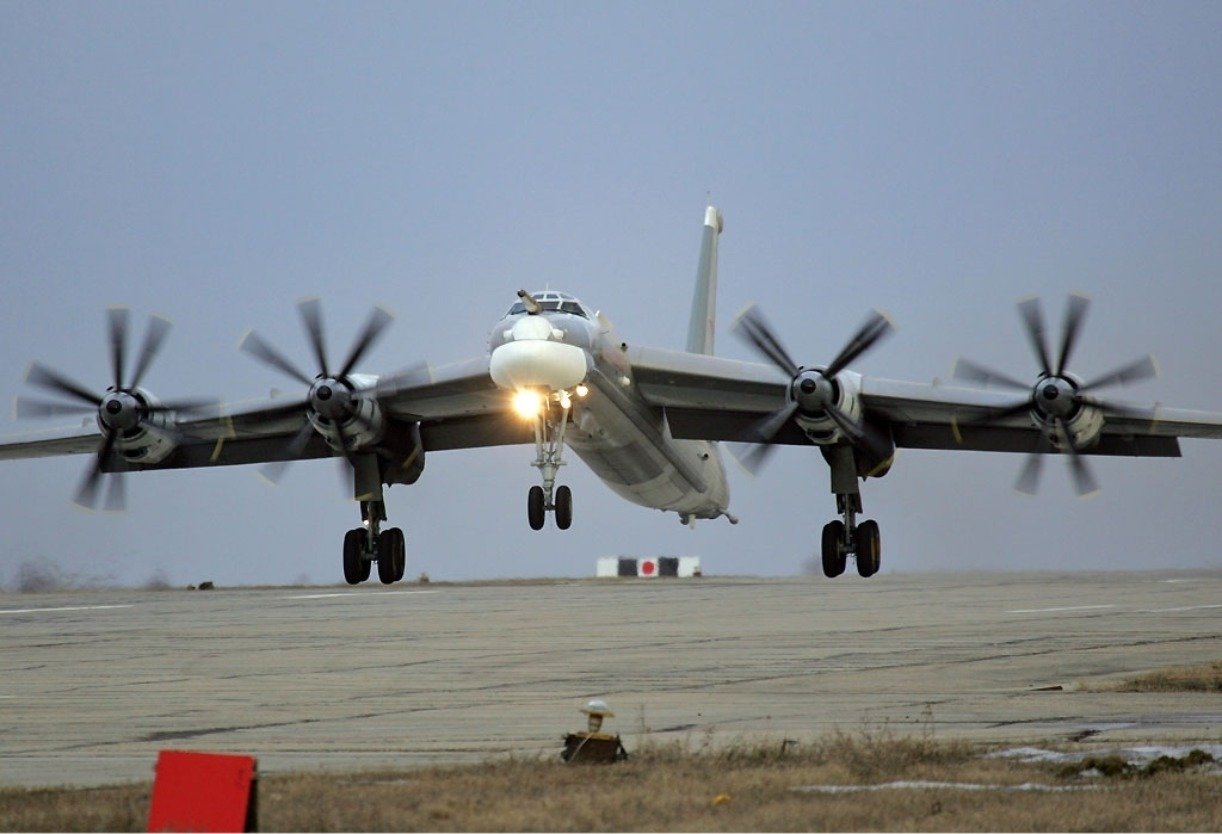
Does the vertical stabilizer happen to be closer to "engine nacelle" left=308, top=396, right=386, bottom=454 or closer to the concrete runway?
the concrete runway

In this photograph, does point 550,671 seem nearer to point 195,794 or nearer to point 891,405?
point 891,405

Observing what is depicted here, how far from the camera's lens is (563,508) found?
2803cm

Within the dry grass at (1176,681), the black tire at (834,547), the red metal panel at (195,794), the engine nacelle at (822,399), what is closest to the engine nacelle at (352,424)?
the engine nacelle at (822,399)

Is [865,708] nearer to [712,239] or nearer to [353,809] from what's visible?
[353,809]

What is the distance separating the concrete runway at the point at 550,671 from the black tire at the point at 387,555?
5.86ft

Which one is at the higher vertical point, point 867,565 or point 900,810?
point 867,565

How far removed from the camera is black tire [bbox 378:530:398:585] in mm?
34438

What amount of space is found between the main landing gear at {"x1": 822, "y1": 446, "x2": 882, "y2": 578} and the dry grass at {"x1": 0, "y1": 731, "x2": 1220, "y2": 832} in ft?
52.6

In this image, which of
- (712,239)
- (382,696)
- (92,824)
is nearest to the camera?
(92,824)

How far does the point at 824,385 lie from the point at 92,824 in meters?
19.4

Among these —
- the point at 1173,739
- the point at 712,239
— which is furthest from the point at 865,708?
the point at 712,239

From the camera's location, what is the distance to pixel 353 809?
14.0 metres

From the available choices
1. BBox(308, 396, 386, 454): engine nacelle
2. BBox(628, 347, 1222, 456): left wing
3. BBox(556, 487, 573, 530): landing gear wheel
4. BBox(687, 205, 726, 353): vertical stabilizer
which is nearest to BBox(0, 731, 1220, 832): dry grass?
BBox(556, 487, 573, 530): landing gear wheel

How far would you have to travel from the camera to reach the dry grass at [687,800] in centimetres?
1359
